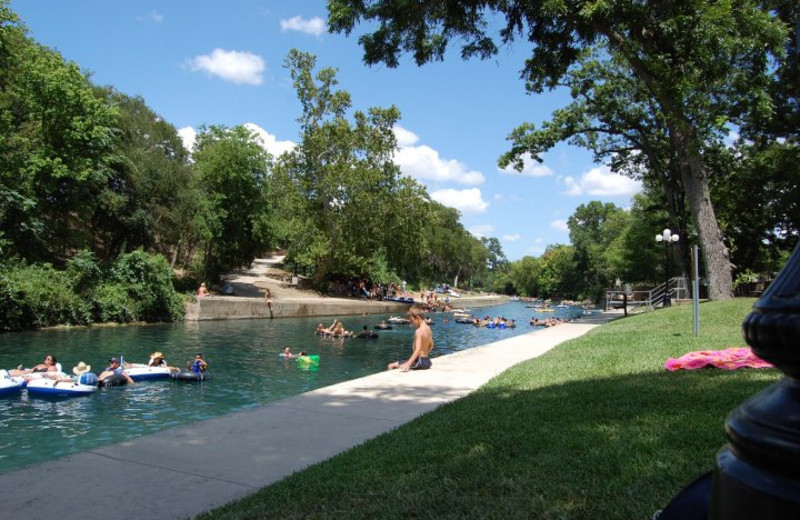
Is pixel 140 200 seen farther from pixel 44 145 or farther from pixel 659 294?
pixel 659 294

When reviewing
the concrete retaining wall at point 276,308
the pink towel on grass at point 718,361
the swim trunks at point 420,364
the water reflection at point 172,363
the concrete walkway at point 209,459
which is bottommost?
the water reflection at point 172,363

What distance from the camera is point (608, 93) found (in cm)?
3169

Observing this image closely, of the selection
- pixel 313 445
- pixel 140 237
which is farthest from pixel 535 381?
pixel 140 237

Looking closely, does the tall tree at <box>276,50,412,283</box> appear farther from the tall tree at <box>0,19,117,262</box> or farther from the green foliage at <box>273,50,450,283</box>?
the tall tree at <box>0,19,117,262</box>

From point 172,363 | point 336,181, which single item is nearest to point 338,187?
point 336,181

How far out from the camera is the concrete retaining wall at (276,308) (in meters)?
35.5

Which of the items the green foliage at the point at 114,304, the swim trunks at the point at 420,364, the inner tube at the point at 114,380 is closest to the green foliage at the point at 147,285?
the green foliage at the point at 114,304

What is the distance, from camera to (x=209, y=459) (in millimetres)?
6273

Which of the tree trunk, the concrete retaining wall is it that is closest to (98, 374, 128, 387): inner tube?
the concrete retaining wall

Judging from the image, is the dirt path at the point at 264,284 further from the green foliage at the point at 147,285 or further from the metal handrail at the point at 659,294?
the metal handrail at the point at 659,294

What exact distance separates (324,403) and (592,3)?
33.4 ft

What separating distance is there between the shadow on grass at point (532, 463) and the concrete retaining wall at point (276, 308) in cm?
3061

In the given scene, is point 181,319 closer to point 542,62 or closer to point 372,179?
point 372,179

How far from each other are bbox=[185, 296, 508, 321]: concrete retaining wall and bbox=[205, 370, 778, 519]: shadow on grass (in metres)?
30.6
